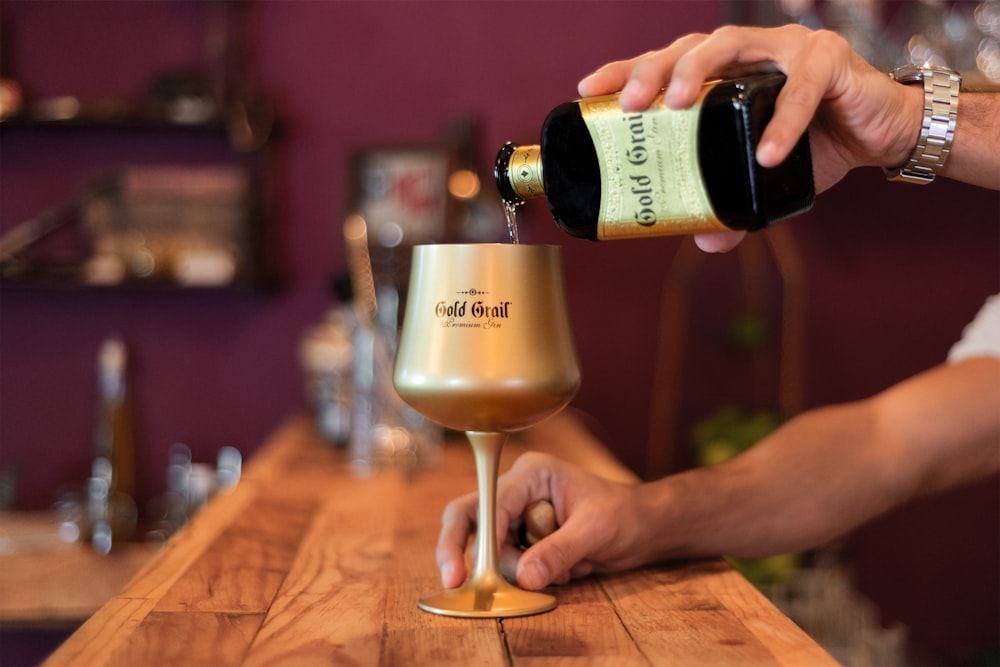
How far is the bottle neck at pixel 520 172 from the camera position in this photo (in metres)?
0.89

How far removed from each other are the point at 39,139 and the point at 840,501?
239cm

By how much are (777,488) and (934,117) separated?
1.29 ft

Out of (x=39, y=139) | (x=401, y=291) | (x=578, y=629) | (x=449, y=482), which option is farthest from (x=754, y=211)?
(x=39, y=139)

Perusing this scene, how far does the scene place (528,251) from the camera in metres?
0.88

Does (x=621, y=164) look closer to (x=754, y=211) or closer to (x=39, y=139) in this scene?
(x=754, y=211)

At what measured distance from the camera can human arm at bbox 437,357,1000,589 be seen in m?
0.97

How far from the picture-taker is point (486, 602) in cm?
89

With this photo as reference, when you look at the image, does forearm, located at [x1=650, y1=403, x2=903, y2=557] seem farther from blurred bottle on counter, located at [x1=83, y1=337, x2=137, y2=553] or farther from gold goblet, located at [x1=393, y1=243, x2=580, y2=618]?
blurred bottle on counter, located at [x1=83, y1=337, x2=137, y2=553]

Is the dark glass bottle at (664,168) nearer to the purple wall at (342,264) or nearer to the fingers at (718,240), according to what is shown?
the fingers at (718,240)

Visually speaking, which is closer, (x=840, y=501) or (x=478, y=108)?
(x=840, y=501)

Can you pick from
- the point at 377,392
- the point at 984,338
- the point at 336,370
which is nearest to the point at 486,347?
the point at 984,338

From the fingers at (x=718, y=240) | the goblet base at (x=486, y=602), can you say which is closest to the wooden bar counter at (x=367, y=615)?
the goblet base at (x=486, y=602)

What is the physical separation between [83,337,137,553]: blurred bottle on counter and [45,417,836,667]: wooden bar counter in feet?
3.87

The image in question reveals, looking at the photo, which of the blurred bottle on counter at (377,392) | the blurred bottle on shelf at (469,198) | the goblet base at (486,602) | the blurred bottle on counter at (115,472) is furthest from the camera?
the blurred bottle on shelf at (469,198)
